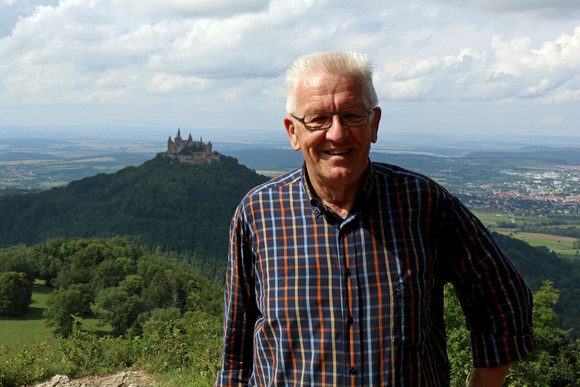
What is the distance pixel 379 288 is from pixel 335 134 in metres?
0.50

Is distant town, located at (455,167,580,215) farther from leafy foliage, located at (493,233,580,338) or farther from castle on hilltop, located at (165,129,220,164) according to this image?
castle on hilltop, located at (165,129,220,164)

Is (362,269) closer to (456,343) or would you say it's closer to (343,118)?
(343,118)

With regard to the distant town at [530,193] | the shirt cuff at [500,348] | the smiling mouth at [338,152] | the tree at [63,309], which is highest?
the smiling mouth at [338,152]

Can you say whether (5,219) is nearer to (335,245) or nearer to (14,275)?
(14,275)

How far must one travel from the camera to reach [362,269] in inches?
57.7

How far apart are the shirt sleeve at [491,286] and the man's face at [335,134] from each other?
1.14 feet

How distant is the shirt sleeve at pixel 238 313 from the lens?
1650 millimetres

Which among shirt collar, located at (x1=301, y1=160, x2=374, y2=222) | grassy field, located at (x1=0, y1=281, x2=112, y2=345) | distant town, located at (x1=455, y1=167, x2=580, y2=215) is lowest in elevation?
grassy field, located at (x1=0, y1=281, x2=112, y2=345)

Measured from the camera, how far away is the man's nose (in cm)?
146

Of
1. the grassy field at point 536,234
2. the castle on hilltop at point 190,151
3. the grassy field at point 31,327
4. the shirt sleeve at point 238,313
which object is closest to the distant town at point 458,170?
the castle on hilltop at point 190,151

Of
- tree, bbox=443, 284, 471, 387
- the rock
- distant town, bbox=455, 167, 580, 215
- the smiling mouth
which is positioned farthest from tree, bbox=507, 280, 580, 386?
distant town, bbox=455, 167, 580, 215

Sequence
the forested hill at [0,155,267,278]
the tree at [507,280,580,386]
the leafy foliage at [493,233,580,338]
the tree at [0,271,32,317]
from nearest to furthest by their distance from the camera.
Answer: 1. the tree at [507,280,580,386]
2. the tree at [0,271,32,317]
3. the leafy foliage at [493,233,580,338]
4. the forested hill at [0,155,267,278]

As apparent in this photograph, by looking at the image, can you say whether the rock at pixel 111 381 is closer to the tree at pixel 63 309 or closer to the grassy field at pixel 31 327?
the grassy field at pixel 31 327

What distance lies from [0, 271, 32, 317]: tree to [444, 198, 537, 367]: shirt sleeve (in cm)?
3341
